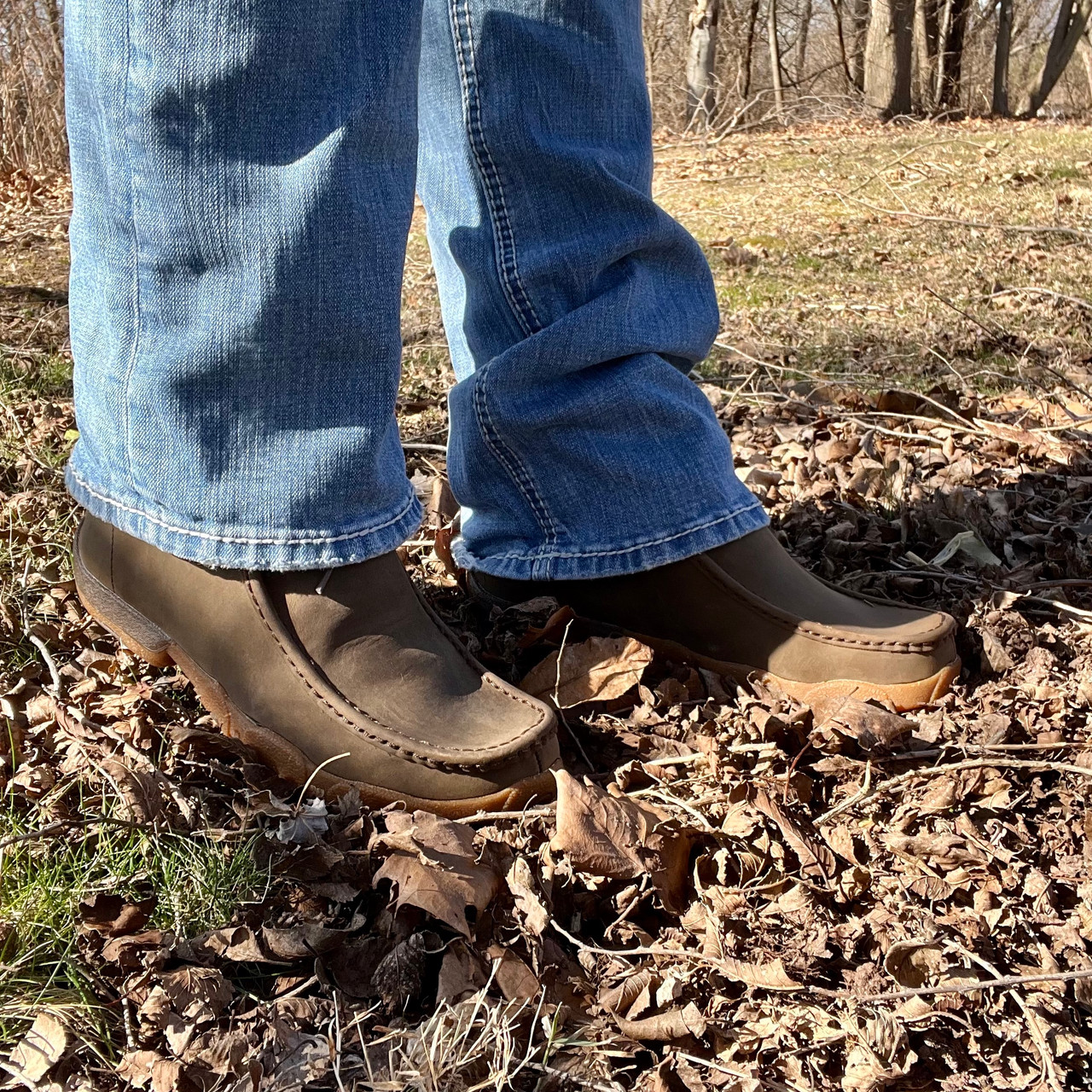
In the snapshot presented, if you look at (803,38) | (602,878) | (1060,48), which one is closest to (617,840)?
(602,878)

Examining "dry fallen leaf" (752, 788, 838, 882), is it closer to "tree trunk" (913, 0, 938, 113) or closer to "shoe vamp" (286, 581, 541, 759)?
"shoe vamp" (286, 581, 541, 759)

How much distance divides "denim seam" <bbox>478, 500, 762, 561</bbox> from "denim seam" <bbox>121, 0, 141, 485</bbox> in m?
0.60

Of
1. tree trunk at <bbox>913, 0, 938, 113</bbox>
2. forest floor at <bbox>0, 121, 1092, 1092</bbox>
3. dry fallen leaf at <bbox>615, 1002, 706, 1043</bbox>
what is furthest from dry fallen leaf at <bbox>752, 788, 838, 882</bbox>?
tree trunk at <bbox>913, 0, 938, 113</bbox>

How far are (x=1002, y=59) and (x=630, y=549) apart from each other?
1971 cm

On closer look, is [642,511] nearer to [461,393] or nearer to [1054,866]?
[461,393]

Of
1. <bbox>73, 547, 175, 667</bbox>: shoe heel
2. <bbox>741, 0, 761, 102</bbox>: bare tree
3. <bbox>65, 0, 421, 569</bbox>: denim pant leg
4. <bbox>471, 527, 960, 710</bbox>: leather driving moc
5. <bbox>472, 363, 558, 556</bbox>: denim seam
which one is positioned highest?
<bbox>741, 0, 761, 102</bbox>: bare tree

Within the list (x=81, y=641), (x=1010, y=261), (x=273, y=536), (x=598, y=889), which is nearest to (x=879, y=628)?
(x=598, y=889)

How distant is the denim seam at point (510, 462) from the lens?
1.56 meters

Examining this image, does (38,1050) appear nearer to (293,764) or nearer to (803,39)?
(293,764)

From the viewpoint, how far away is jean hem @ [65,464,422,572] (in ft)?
4.25

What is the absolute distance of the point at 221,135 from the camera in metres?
1.15

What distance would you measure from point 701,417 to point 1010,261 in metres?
3.59

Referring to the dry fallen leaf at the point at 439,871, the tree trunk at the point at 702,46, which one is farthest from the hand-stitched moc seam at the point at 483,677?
the tree trunk at the point at 702,46

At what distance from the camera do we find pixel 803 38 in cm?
2128
